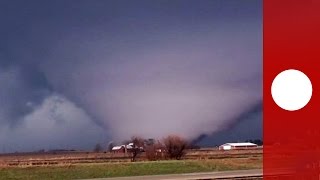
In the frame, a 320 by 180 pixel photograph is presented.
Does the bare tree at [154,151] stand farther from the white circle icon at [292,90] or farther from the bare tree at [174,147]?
the white circle icon at [292,90]

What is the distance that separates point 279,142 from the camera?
250cm

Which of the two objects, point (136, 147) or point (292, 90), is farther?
point (136, 147)

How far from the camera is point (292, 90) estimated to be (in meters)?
1.91

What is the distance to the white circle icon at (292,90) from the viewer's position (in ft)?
6.28

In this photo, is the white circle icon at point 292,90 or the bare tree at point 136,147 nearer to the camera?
the white circle icon at point 292,90

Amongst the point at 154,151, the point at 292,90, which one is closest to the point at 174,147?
the point at 154,151

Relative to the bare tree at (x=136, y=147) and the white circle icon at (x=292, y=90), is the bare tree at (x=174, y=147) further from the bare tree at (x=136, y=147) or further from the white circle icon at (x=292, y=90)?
the white circle icon at (x=292, y=90)

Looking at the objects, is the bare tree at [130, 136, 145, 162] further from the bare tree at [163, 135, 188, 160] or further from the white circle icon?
the white circle icon

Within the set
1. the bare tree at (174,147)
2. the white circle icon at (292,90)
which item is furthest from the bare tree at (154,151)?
the white circle icon at (292,90)

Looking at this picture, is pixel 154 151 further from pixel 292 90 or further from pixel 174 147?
pixel 292 90

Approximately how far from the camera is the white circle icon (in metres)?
1.91

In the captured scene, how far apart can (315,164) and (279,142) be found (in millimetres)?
196

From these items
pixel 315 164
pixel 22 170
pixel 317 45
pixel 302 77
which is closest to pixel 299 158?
pixel 315 164

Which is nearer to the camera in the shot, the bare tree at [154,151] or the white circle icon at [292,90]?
the white circle icon at [292,90]
